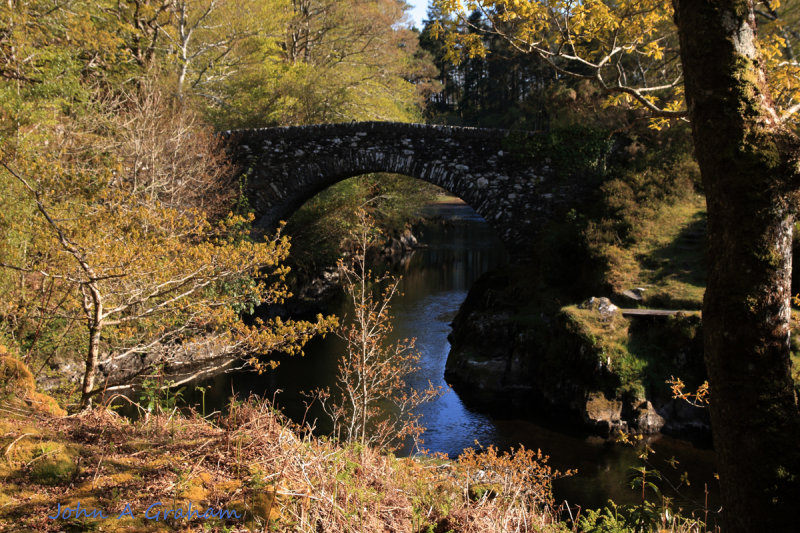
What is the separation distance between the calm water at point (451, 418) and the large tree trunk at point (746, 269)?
2505mm

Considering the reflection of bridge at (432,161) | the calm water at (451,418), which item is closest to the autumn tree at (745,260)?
the calm water at (451,418)

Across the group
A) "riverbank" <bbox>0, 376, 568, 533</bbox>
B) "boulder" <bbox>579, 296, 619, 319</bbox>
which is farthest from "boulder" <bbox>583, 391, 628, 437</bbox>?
"riverbank" <bbox>0, 376, 568, 533</bbox>

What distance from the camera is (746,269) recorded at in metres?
2.42

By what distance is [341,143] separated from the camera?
13.4 metres

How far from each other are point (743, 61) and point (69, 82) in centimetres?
1094

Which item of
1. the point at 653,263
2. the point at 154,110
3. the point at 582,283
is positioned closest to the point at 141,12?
the point at 154,110

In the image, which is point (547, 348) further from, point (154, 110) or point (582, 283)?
point (154, 110)

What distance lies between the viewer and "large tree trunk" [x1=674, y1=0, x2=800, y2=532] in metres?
2.37

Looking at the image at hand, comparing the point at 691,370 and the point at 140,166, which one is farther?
the point at 140,166

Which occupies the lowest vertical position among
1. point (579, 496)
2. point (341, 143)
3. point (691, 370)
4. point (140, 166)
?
point (579, 496)

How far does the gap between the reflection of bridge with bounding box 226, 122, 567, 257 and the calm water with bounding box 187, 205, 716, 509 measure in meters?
3.35

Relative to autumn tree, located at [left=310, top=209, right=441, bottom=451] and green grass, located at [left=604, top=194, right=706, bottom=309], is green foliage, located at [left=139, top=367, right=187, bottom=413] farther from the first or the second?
green grass, located at [left=604, top=194, right=706, bottom=309]

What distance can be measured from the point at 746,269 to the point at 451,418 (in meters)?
7.32

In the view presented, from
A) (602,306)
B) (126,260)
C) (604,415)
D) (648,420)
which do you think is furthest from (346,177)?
(126,260)
